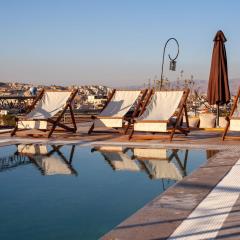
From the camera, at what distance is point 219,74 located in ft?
35.2

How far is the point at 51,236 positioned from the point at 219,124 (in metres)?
8.84

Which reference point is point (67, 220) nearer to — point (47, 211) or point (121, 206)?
point (47, 211)

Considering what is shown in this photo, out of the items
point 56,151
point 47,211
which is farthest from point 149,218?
point 56,151

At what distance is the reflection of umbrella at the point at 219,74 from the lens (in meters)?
10.8

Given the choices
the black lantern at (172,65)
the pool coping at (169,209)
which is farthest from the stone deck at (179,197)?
the black lantern at (172,65)

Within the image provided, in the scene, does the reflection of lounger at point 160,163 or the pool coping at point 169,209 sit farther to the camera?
the reflection of lounger at point 160,163

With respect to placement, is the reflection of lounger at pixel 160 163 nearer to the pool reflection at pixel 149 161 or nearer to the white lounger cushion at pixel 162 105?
the pool reflection at pixel 149 161

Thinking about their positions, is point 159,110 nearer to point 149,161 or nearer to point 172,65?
point 149,161

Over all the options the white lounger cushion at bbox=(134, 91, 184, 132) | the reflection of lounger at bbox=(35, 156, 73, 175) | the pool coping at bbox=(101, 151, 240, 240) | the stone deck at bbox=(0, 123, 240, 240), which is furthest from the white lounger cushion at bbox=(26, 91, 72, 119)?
the pool coping at bbox=(101, 151, 240, 240)

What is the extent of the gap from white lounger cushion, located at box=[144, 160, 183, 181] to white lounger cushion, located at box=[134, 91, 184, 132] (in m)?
1.99

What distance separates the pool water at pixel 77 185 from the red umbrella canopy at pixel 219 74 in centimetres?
367

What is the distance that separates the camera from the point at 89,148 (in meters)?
8.12

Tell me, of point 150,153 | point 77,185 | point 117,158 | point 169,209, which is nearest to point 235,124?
point 150,153

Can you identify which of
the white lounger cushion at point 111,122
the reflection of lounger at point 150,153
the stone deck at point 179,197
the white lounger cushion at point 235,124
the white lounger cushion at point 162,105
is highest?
the white lounger cushion at point 162,105
